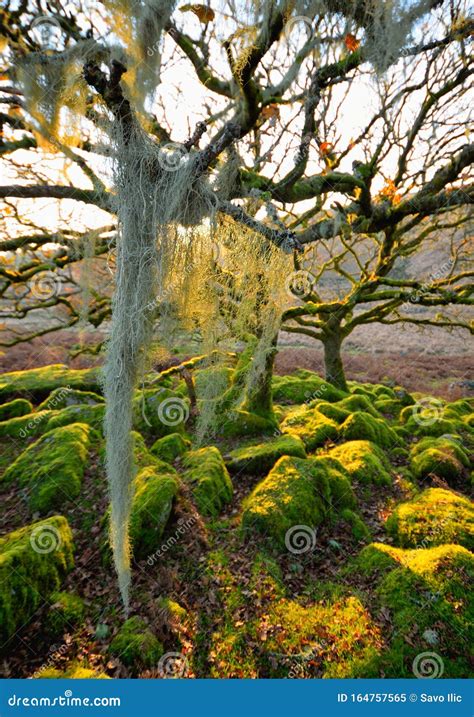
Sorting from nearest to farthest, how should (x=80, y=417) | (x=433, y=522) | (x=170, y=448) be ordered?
1. (x=433, y=522)
2. (x=170, y=448)
3. (x=80, y=417)

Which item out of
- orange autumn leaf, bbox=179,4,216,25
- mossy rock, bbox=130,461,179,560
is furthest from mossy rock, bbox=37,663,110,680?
orange autumn leaf, bbox=179,4,216,25

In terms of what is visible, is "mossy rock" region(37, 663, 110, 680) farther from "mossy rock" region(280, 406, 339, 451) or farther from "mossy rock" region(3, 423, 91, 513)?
"mossy rock" region(280, 406, 339, 451)

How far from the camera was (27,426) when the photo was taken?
7.85 meters

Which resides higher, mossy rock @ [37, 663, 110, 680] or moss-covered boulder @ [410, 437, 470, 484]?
moss-covered boulder @ [410, 437, 470, 484]

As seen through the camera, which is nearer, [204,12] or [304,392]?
[204,12]

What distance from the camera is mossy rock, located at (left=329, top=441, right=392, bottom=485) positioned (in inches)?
246

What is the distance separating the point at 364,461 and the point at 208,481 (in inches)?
116

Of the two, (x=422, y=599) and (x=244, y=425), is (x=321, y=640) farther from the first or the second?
(x=244, y=425)

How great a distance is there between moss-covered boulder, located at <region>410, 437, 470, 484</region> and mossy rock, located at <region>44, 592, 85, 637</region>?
19.2 feet

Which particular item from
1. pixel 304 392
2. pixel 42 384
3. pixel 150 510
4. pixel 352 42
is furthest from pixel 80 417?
pixel 352 42

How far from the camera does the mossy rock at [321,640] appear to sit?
3295 mm

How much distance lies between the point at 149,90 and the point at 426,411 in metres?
10.1

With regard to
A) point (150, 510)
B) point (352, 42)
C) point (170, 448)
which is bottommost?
point (170, 448)

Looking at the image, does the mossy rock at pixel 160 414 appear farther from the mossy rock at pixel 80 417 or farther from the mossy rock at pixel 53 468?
the mossy rock at pixel 53 468
